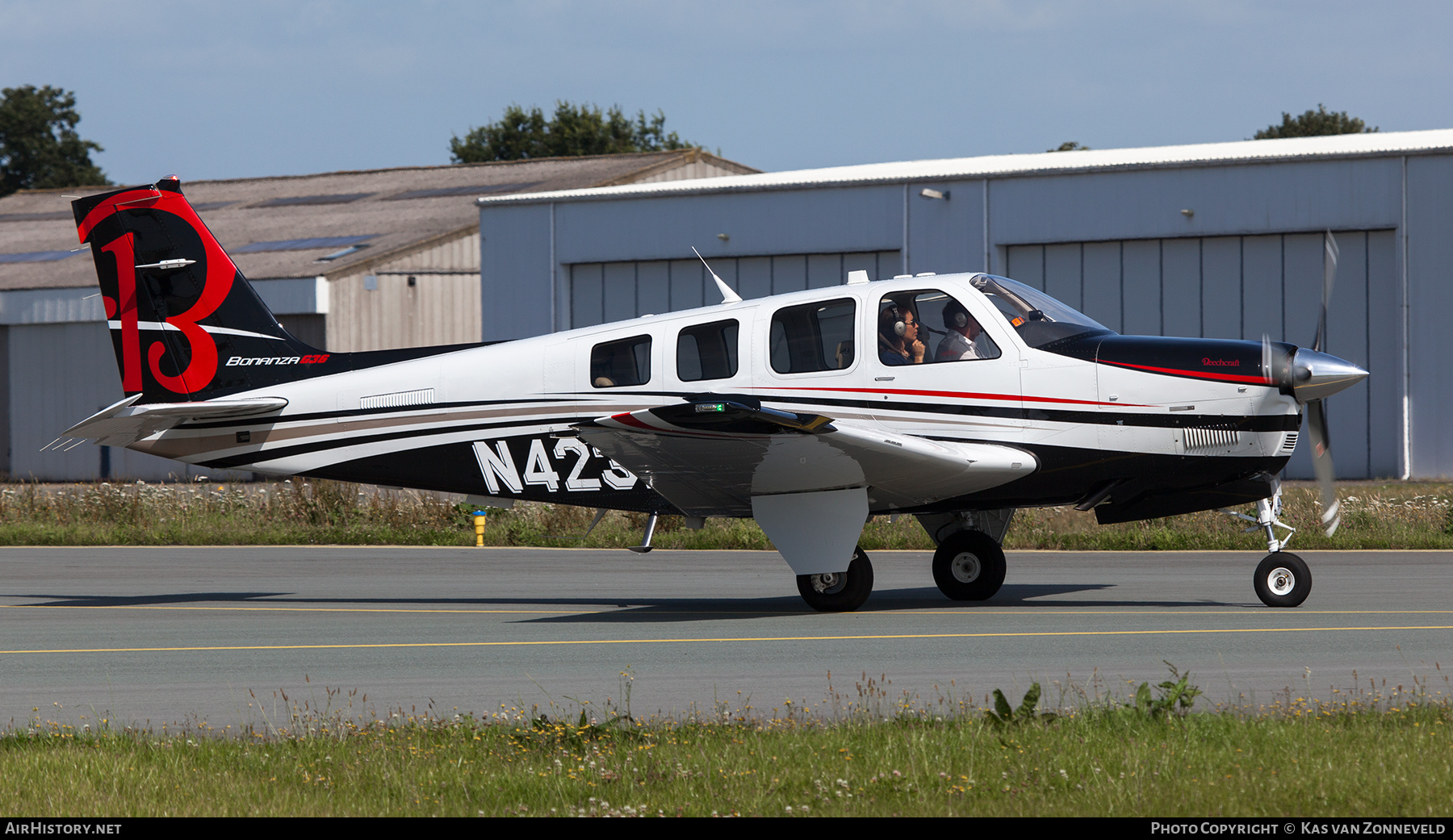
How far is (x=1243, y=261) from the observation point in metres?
29.4

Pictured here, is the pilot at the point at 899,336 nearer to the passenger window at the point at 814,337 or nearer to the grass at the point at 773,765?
the passenger window at the point at 814,337

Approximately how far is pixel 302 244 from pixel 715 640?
33391mm

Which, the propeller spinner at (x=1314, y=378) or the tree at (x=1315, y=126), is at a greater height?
the tree at (x=1315, y=126)

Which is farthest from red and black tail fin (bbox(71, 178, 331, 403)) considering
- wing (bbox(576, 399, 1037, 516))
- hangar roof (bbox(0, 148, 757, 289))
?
hangar roof (bbox(0, 148, 757, 289))

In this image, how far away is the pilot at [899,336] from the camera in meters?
12.3

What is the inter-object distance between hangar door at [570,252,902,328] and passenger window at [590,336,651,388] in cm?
1899

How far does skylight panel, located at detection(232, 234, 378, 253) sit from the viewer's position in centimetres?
4097

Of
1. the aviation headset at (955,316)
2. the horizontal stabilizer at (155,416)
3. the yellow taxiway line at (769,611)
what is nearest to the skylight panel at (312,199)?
the horizontal stabilizer at (155,416)

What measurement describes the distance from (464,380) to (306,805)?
26.7 ft

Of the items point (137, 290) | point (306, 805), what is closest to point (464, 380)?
point (137, 290)

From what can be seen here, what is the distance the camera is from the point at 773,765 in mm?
6203

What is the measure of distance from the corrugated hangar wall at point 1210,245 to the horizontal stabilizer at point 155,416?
61.5 feet

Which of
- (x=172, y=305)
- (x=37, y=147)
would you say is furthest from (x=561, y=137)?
(x=172, y=305)

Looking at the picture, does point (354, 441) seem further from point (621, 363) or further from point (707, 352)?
point (707, 352)
